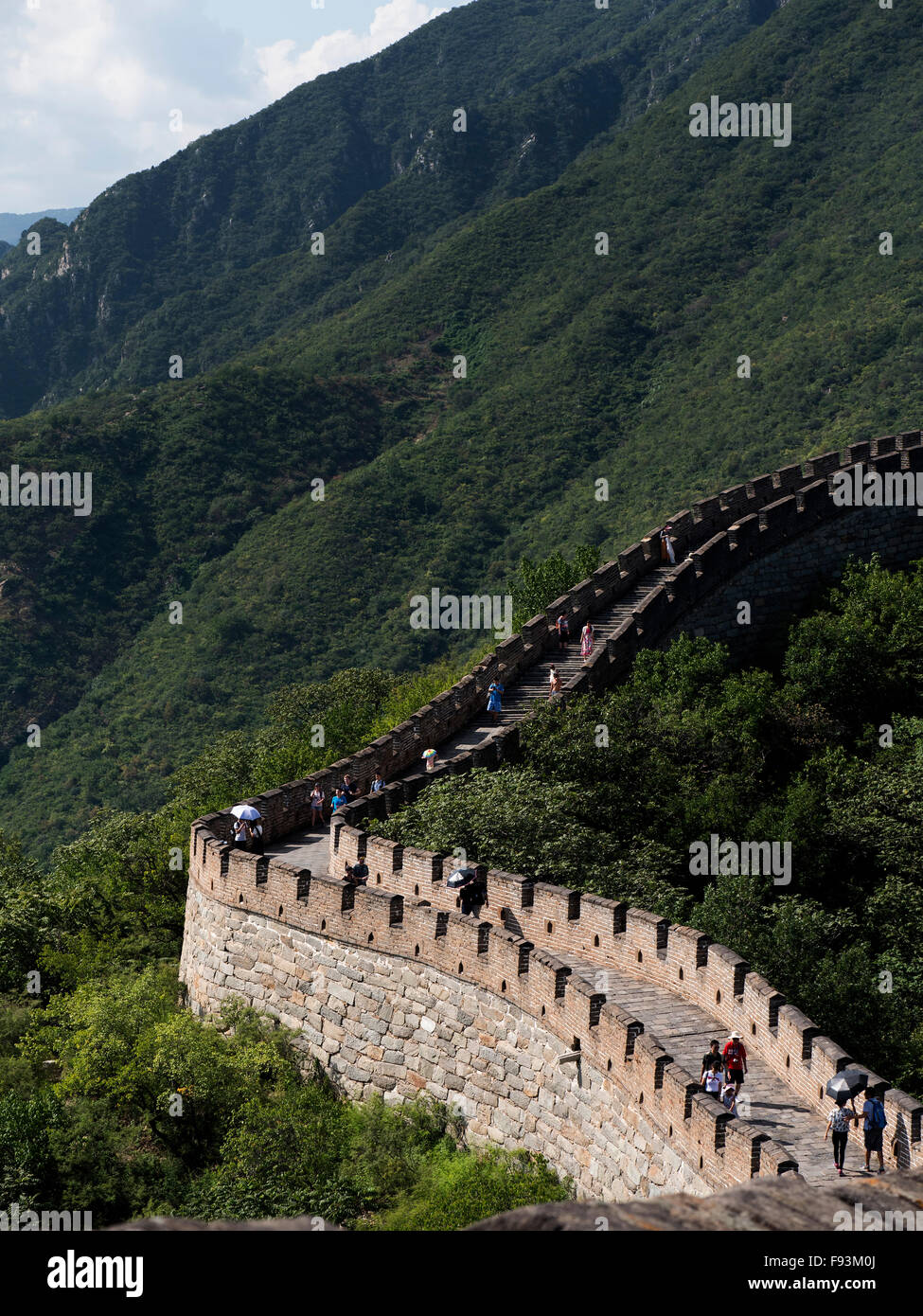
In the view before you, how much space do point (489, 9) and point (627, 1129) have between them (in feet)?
615

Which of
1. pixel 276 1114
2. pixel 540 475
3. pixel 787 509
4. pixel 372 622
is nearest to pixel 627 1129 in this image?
pixel 276 1114

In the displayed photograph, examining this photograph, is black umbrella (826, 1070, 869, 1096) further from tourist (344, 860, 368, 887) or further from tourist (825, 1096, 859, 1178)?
tourist (344, 860, 368, 887)

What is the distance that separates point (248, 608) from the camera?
7631 cm

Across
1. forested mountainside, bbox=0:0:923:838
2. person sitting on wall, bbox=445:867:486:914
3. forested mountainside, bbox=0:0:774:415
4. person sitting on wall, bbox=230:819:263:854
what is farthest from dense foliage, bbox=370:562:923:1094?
forested mountainside, bbox=0:0:774:415

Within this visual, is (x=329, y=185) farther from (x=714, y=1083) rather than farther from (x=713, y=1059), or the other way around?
(x=714, y=1083)

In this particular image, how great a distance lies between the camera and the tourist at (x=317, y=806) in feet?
90.7

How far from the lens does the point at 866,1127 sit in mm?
13672

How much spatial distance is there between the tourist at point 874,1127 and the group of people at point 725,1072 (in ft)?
5.38

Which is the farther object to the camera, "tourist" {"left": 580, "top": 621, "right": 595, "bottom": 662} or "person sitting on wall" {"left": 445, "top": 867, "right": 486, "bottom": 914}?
"tourist" {"left": 580, "top": 621, "right": 595, "bottom": 662}

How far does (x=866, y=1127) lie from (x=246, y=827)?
14.3 meters

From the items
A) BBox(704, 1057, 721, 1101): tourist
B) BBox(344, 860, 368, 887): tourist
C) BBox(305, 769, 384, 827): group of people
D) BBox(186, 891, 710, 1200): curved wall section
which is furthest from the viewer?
BBox(305, 769, 384, 827): group of people

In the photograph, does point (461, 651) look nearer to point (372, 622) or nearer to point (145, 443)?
point (372, 622)

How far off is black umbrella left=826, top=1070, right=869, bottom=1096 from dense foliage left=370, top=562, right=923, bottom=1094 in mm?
6573

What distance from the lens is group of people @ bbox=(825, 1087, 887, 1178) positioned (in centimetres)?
1358
